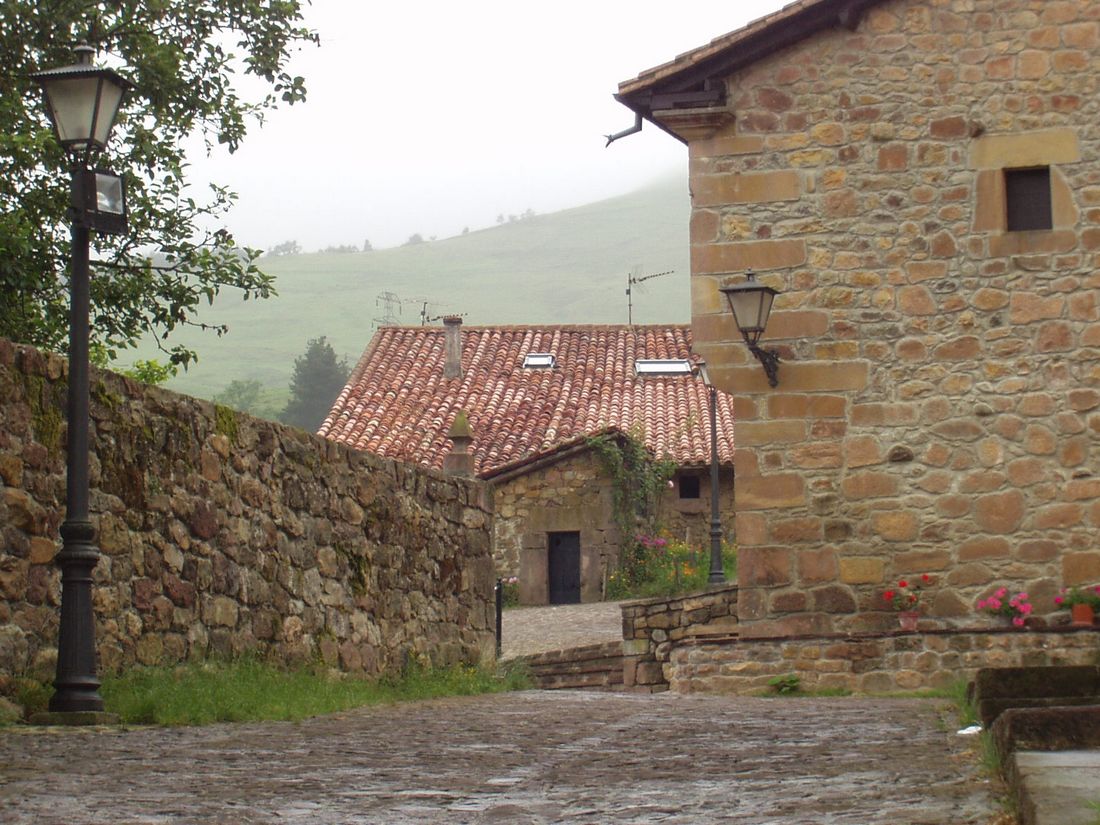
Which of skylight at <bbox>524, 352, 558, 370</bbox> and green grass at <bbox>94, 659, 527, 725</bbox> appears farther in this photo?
skylight at <bbox>524, 352, 558, 370</bbox>

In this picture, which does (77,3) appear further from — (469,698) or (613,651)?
(613,651)

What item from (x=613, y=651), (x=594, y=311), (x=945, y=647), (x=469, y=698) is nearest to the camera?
(x=469, y=698)

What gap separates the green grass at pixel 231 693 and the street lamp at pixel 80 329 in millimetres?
299

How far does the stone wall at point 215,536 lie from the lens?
7.13 metres

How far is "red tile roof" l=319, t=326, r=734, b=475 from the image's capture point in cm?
2794

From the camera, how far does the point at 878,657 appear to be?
→ 11367mm

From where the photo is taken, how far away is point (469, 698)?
406 inches

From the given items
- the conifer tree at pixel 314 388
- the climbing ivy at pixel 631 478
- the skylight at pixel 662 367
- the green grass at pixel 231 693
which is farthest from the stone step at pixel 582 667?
the conifer tree at pixel 314 388

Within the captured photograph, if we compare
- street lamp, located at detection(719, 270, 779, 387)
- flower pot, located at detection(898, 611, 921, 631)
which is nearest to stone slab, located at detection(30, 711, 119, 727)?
street lamp, located at detection(719, 270, 779, 387)

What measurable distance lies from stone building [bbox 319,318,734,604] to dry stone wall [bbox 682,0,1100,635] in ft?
37.4

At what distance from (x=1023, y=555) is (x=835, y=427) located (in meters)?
1.52

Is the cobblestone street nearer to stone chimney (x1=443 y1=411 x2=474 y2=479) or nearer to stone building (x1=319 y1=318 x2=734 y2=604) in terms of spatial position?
stone chimney (x1=443 y1=411 x2=474 y2=479)

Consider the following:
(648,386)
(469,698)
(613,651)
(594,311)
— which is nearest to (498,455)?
(648,386)

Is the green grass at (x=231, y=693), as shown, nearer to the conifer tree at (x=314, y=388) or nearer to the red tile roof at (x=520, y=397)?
the red tile roof at (x=520, y=397)
